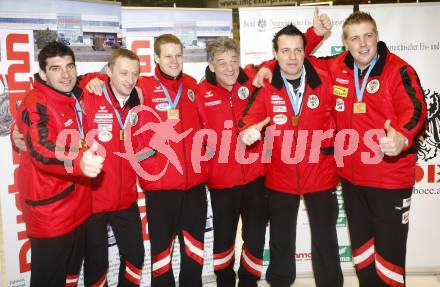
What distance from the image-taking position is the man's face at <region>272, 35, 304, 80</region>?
2.93 m

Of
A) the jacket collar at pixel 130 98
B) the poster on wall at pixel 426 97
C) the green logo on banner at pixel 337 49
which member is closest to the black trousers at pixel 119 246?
the jacket collar at pixel 130 98

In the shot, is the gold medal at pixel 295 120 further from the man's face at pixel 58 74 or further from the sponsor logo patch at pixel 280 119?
the man's face at pixel 58 74

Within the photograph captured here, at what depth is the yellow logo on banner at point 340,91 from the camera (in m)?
2.91

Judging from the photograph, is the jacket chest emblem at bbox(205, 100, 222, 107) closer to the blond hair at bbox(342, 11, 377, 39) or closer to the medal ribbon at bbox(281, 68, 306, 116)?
the medal ribbon at bbox(281, 68, 306, 116)

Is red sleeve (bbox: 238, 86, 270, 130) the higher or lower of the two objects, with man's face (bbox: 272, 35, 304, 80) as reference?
lower

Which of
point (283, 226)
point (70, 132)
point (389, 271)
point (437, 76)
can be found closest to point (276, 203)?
point (283, 226)

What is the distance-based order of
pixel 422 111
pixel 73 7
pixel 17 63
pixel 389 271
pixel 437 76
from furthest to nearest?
pixel 437 76
pixel 73 7
pixel 17 63
pixel 389 271
pixel 422 111

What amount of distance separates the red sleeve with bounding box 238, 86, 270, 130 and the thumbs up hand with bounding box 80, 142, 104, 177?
1168mm

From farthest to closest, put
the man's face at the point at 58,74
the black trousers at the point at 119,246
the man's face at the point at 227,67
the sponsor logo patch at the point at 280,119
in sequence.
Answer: the man's face at the point at 227,67 < the sponsor logo patch at the point at 280,119 < the black trousers at the point at 119,246 < the man's face at the point at 58,74

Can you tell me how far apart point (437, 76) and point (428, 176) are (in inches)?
35.9

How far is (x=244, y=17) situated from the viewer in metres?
3.76

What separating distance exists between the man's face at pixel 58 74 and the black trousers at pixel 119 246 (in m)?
0.92

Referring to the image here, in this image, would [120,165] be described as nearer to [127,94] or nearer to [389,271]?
[127,94]

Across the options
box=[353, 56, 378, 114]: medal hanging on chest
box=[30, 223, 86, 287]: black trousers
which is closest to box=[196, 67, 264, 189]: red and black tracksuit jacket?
box=[353, 56, 378, 114]: medal hanging on chest
